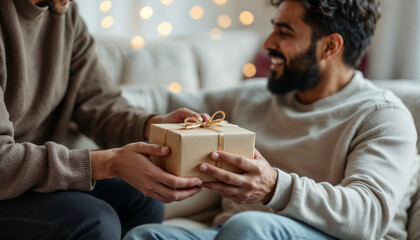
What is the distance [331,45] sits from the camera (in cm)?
152

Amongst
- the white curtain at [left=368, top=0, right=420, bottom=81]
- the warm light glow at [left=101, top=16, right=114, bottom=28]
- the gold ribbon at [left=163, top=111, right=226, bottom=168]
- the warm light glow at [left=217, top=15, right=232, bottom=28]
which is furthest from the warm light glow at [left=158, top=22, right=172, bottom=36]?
A: the gold ribbon at [left=163, top=111, right=226, bottom=168]

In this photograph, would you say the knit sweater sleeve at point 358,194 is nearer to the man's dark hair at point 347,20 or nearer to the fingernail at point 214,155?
the fingernail at point 214,155

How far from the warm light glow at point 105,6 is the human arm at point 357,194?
1.61 m

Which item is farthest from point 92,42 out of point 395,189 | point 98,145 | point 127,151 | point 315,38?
point 395,189

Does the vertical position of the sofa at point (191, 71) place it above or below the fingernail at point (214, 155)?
below

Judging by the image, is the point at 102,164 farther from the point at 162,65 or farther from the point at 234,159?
the point at 162,65

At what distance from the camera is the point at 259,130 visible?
158cm

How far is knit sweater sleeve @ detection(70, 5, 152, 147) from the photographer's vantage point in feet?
4.74

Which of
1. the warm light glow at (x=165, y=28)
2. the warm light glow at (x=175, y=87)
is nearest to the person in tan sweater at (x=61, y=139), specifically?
the warm light glow at (x=175, y=87)

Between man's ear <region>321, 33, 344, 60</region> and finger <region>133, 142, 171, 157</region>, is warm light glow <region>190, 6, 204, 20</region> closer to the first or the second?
man's ear <region>321, 33, 344, 60</region>

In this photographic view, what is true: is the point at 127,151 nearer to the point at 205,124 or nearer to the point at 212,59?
the point at 205,124

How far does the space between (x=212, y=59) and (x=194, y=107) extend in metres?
0.77

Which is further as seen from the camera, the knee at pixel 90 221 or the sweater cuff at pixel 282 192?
the sweater cuff at pixel 282 192

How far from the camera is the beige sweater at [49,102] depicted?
Answer: 105 centimetres
